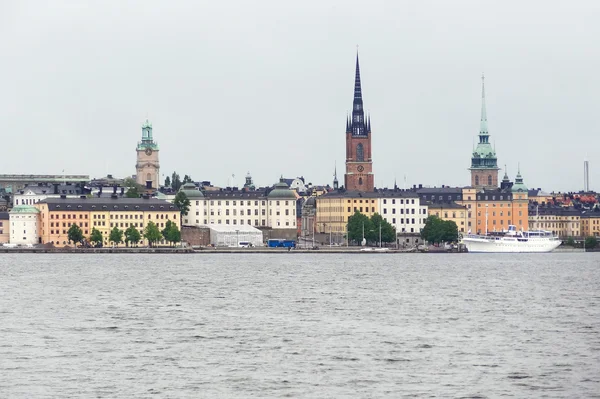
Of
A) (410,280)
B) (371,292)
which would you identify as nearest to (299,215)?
(410,280)

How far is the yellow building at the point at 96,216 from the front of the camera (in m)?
134

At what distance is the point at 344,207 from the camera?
147750mm

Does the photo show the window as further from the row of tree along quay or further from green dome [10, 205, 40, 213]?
green dome [10, 205, 40, 213]

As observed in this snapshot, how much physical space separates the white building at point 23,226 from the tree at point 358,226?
25.9 m

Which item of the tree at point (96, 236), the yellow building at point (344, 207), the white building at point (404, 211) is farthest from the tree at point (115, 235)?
the white building at point (404, 211)

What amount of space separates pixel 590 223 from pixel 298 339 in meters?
130

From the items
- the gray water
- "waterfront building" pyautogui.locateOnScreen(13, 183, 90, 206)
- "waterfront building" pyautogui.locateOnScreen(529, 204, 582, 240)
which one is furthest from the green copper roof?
the gray water

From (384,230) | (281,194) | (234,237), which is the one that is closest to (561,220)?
(281,194)

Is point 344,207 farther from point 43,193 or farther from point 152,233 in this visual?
point 43,193

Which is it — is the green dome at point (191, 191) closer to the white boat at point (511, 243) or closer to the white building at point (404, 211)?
the white building at point (404, 211)

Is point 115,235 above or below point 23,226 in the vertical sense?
below

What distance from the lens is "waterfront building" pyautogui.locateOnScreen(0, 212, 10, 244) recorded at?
138625 mm

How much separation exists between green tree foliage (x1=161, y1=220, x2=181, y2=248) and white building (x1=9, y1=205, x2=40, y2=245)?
1196 centimetres

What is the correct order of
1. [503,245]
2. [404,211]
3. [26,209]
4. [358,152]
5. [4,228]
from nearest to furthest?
[503,245], [26,209], [4,228], [404,211], [358,152]
